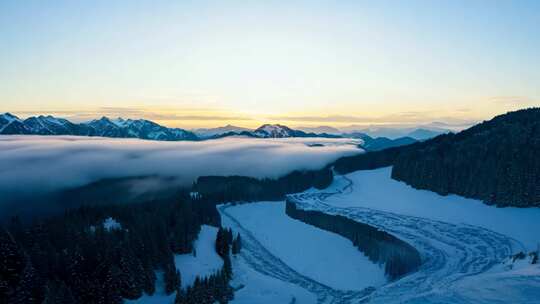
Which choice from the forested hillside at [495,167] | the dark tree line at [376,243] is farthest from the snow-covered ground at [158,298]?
the forested hillside at [495,167]

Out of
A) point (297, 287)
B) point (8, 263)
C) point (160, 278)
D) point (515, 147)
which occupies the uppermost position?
point (515, 147)

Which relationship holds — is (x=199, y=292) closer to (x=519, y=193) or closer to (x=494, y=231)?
(x=494, y=231)

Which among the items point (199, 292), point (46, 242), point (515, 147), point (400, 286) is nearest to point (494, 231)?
point (515, 147)

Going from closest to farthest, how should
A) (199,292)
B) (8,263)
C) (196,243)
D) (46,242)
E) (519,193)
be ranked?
(8,263), (199,292), (46,242), (196,243), (519,193)

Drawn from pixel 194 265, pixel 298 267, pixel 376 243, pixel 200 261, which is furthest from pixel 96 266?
pixel 376 243

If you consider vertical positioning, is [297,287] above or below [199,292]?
below

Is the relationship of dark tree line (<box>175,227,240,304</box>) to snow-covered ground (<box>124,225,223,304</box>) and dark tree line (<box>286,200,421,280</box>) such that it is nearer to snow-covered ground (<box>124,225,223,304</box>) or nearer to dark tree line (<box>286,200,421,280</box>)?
snow-covered ground (<box>124,225,223,304</box>)

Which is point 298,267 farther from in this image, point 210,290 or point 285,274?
point 210,290

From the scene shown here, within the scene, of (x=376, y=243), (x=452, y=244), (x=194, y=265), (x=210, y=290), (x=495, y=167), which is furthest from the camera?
(x=495, y=167)
